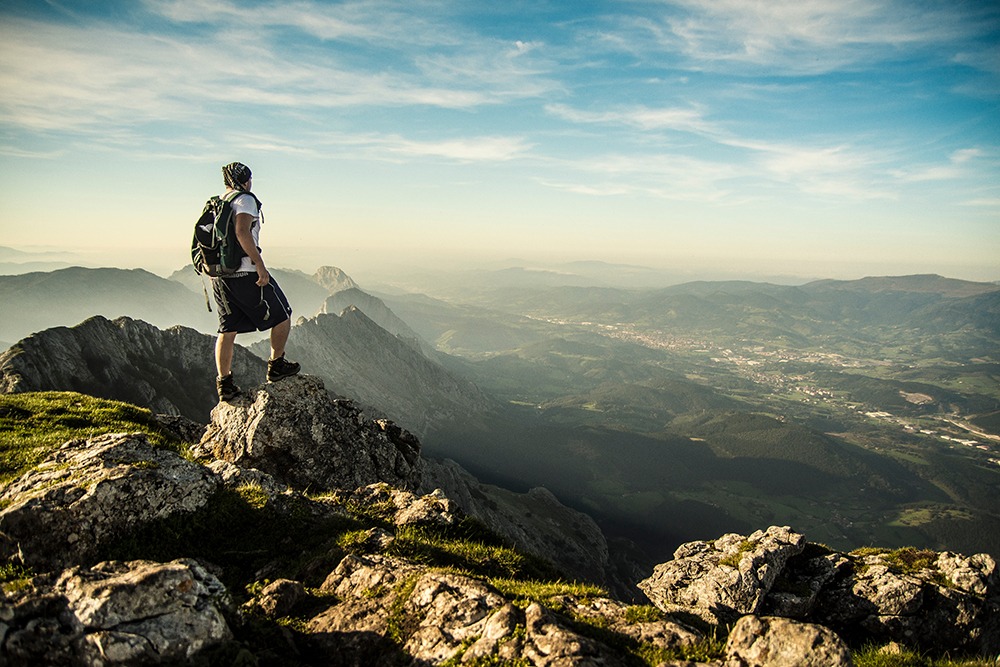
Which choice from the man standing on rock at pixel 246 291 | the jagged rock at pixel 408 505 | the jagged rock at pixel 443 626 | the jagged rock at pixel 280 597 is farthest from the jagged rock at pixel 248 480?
the jagged rock at pixel 443 626

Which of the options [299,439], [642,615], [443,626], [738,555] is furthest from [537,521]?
[443,626]

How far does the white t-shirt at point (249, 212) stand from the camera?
13.6 metres

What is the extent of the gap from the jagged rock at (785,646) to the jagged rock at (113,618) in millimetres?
7787

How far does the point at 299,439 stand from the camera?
1825cm

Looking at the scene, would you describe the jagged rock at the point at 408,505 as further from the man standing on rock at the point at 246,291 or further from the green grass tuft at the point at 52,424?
the green grass tuft at the point at 52,424

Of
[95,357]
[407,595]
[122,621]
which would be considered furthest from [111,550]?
[95,357]

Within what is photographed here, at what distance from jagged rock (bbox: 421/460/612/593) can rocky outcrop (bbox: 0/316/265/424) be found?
2312 inches

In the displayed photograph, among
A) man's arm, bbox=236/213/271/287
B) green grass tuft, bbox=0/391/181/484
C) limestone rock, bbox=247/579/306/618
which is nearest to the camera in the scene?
limestone rock, bbox=247/579/306/618

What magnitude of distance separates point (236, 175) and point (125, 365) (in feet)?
370

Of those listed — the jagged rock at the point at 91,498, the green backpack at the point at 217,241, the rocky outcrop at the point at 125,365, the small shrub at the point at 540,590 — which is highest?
the green backpack at the point at 217,241

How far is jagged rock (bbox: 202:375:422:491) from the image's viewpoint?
17250 mm

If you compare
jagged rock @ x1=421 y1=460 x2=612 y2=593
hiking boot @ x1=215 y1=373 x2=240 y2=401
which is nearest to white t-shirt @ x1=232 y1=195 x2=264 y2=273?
hiking boot @ x1=215 y1=373 x2=240 y2=401

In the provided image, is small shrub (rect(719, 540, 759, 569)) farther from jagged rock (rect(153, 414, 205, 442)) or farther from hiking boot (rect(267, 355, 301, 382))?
jagged rock (rect(153, 414, 205, 442))

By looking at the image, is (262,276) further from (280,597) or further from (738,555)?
(738,555)
